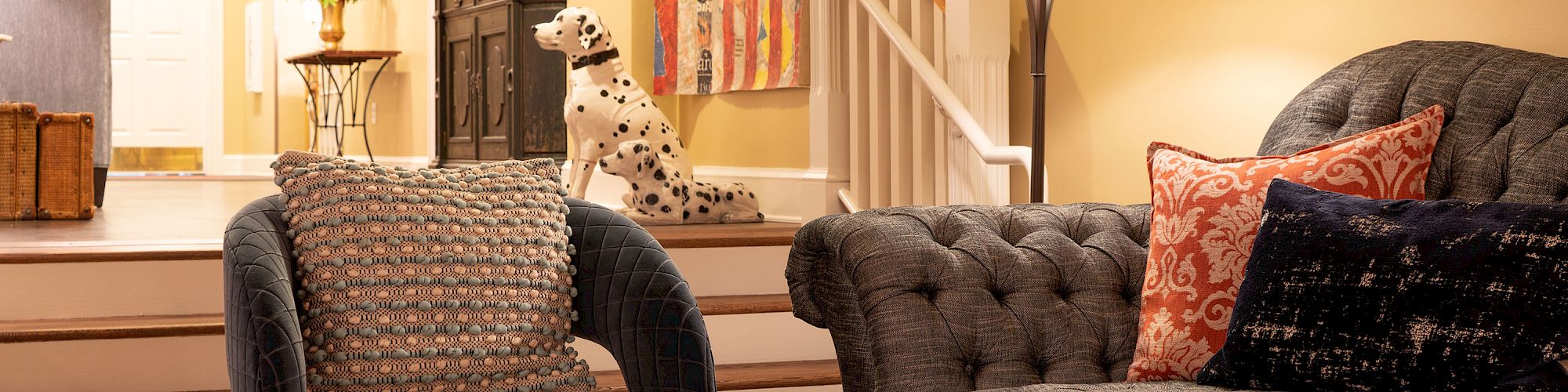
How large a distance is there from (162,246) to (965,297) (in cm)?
199

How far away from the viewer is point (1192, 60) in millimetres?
2658

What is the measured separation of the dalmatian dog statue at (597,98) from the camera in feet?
12.5

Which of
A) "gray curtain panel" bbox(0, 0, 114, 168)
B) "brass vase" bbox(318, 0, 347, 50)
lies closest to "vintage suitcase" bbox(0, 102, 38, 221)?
"gray curtain panel" bbox(0, 0, 114, 168)

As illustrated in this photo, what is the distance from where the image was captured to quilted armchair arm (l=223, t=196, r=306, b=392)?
4.80 ft

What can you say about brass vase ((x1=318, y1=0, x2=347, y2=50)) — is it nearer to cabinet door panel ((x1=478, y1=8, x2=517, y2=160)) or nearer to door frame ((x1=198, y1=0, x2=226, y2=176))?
door frame ((x1=198, y1=0, x2=226, y2=176))

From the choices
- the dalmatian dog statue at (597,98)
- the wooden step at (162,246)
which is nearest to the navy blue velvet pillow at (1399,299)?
the wooden step at (162,246)

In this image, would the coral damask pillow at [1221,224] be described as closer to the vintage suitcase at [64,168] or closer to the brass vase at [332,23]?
the vintage suitcase at [64,168]

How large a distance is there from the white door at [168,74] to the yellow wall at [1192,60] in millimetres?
7324

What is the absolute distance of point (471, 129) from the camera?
6.61 meters

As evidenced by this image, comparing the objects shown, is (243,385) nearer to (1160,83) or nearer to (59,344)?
(59,344)

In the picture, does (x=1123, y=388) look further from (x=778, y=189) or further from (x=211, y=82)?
(x=211, y=82)

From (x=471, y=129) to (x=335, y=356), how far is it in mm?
5093

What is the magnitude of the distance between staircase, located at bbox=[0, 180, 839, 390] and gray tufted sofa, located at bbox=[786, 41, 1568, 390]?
0.89 m

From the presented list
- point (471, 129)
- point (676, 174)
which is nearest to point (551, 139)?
point (471, 129)
